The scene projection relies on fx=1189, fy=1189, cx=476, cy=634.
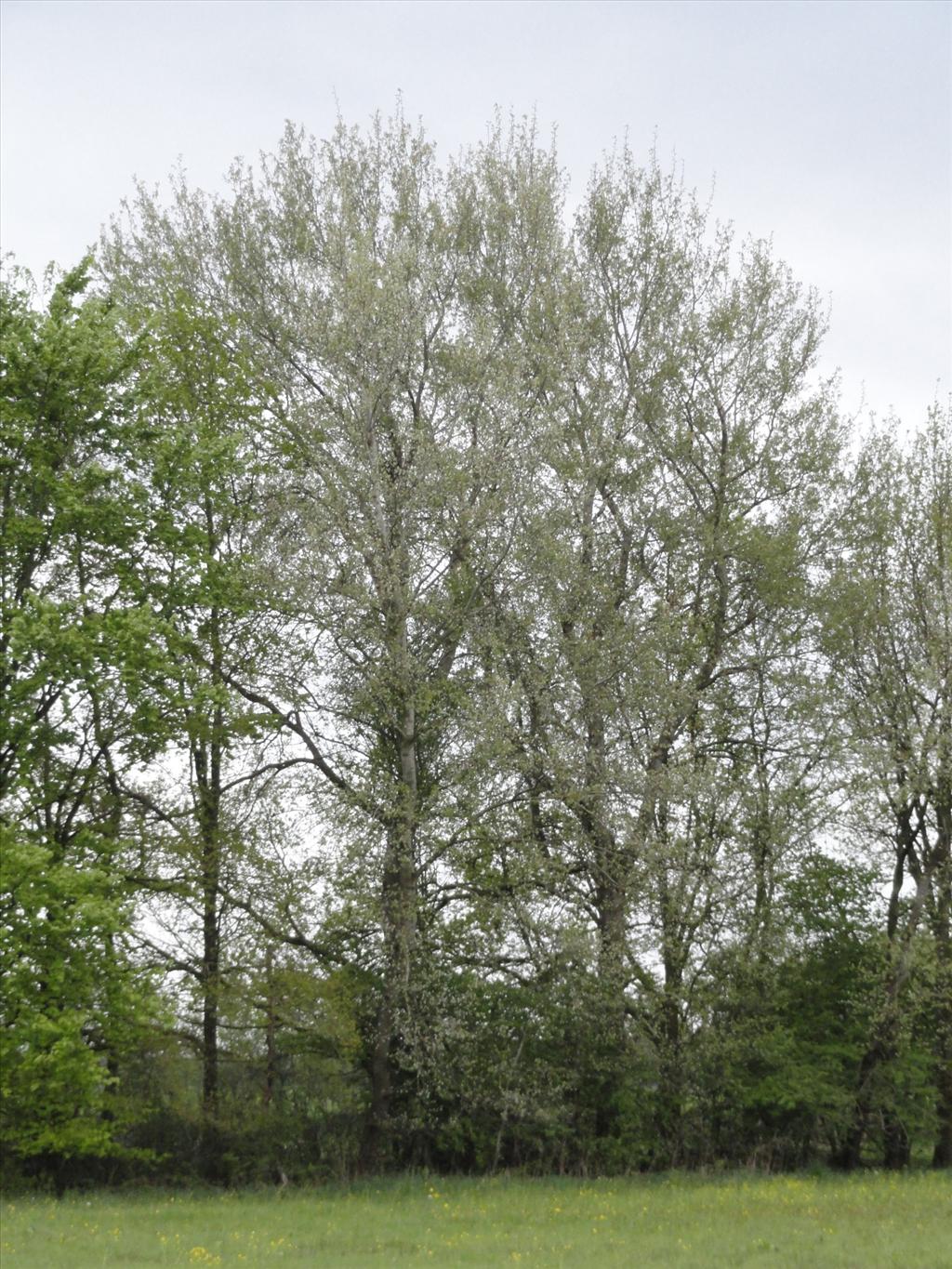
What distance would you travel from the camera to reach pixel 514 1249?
45.5 feet

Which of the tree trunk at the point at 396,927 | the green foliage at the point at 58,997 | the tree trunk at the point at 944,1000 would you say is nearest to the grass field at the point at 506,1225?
the green foliage at the point at 58,997

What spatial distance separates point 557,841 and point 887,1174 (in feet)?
29.9

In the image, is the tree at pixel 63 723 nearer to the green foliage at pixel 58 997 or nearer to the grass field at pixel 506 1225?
the green foliage at pixel 58 997

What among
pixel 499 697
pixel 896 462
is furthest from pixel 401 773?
pixel 896 462

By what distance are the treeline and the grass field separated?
2.02 meters

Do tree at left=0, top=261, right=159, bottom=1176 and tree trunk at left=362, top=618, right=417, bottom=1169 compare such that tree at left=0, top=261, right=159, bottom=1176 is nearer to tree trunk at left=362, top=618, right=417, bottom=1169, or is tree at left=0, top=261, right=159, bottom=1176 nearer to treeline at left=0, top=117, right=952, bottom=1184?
treeline at left=0, top=117, right=952, bottom=1184

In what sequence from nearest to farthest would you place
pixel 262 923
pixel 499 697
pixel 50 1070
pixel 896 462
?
pixel 50 1070, pixel 499 697, pixel 262 923, pixel 896 462

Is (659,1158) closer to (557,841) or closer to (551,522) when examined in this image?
(557,841)

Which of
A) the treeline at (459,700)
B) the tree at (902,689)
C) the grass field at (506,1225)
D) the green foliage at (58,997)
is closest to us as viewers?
the grass field at (506,1225)

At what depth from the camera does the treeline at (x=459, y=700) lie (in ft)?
67.3

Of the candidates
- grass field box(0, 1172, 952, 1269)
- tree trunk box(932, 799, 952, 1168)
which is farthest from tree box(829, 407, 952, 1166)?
grass field box(0, 1172, 952, 1269)

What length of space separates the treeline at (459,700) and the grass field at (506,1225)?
2018 millimetres

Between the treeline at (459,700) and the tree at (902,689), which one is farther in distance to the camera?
the tree at (902,689)

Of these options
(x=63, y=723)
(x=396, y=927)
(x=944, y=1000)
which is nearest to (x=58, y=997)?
(x=63, y=723)
